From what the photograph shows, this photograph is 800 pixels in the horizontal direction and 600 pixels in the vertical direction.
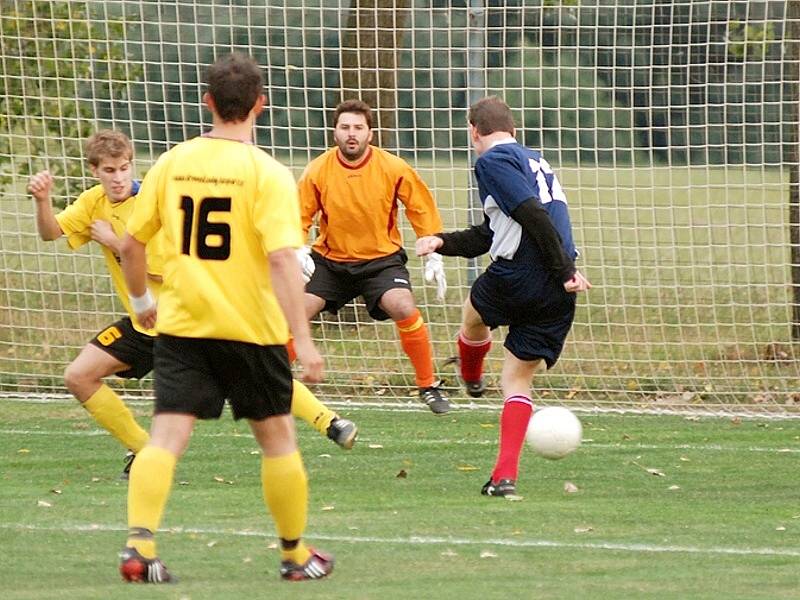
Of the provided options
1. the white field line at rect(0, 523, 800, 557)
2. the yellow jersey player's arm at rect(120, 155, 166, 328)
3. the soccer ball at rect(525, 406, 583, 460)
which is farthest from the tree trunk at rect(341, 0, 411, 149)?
the yellow jersey player's arm at rect(120, 155, 166, 328)

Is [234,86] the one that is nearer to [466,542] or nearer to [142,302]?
[142,302]

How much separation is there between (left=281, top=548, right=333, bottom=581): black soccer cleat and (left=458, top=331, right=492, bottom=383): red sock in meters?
2.75

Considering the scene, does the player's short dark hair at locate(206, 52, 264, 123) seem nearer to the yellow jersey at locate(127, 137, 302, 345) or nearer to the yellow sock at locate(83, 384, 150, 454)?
the yellow jersey at locate(127, 137, 302, 345)

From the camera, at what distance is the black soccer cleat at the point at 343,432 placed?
7.29 metres

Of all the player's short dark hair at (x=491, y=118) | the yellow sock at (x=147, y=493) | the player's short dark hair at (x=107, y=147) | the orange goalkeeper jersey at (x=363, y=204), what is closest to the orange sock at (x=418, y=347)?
the orange goalkeeper jersey at (x=363, y=204)

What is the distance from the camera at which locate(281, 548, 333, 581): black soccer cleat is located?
5.25 meters

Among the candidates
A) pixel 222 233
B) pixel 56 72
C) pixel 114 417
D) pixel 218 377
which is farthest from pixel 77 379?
pixel 56 72

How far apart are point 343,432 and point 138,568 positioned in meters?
2.41

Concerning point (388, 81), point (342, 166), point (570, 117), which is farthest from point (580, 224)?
point (342, 166)

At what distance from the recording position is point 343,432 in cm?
735

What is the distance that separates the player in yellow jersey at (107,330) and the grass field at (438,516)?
34 cm

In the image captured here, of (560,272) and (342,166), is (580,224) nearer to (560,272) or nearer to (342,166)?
(342,166)

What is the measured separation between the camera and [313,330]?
12180 mm

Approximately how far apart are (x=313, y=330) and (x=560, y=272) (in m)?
5.43
